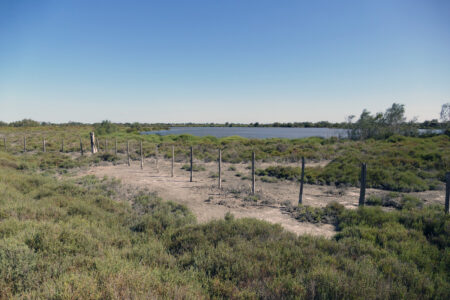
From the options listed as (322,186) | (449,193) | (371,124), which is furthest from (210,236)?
(371,124)

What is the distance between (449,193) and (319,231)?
17.4ft

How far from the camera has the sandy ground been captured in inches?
339

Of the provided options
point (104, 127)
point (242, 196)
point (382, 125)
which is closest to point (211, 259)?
point (242, 196)

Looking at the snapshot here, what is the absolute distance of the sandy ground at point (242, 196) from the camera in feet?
28.2

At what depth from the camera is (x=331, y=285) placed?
324cm

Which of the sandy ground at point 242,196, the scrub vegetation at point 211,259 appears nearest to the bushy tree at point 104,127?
the sandy ground at point 242,196

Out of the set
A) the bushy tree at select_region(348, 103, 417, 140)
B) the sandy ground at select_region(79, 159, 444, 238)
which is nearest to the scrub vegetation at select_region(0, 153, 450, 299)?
the sandy ground at select_region(79, 159, 444, 238)

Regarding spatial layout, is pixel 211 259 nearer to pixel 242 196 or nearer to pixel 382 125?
pixel 242 196

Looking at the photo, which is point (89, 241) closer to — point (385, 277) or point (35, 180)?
point (385, 277)

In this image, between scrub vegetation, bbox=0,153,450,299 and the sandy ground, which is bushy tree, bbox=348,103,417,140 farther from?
scrub vegetation, bbox=0,153,450,299

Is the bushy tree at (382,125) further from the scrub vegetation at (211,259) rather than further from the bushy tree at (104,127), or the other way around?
the bushy tree at (104,127)

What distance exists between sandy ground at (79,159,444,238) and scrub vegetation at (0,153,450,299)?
6.88 ft

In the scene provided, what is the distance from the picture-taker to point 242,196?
11.2m

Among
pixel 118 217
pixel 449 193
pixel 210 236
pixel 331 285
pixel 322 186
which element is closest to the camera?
pixel 331 285
